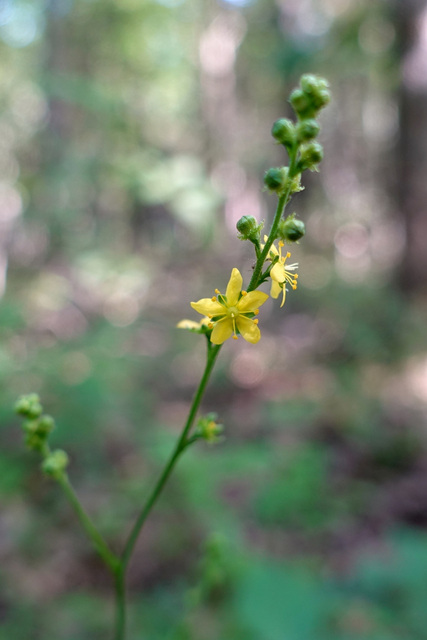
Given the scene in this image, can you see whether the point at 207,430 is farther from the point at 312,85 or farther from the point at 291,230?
the point at 312,85

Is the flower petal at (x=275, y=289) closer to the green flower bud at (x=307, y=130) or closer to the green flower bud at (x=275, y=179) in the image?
the green flower bud at (x=275, y=179)

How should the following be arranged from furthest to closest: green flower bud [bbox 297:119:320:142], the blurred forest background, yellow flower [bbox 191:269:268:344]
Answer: the blurred forest background
yellow flower [bbox 191:269:268:344]
green flower bud [bbox 297:119:320:142]

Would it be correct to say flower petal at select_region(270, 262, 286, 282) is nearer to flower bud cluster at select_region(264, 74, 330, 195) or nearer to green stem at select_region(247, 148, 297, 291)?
green stem at select_region(247, 148, 297, 291)

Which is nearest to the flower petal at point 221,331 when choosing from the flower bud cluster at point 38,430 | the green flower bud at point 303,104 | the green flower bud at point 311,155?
the green flower bud at point 311,155

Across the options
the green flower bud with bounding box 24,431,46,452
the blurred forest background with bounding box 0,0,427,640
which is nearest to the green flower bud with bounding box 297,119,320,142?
the green flower bud with bounding box 24,431,46,452

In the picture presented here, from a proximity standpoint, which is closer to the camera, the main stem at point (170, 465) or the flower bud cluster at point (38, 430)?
the main stem at point (170, 465)

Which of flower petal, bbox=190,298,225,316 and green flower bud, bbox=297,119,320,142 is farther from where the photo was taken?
flower petal, bbox=190,298,225,316

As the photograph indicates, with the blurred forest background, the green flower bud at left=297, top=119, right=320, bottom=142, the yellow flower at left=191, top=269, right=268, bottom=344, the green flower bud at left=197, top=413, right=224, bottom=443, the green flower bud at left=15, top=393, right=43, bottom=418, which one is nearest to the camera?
the green flower bud at left=297, top=119, right=320, bottom=142
